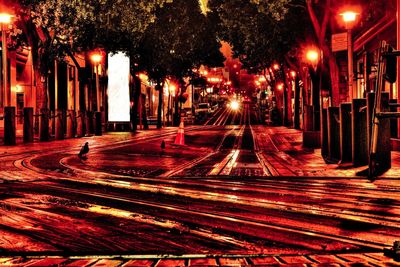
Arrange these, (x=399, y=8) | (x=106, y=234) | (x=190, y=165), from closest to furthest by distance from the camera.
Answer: (x=106, y=234)
(x=190, y=165)
(x=399, y=8)

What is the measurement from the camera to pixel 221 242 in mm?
5527

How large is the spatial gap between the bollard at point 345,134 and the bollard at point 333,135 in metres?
0.85

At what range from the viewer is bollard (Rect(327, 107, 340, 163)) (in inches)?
603

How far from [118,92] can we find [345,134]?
2186 centimetres

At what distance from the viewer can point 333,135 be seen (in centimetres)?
1556

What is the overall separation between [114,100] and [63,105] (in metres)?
15.1

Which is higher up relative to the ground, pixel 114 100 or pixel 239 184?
pixel 114 100

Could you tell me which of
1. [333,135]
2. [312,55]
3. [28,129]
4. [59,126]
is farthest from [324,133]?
[312,55]

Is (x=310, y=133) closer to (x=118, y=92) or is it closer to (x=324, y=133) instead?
(x=324, y=133)

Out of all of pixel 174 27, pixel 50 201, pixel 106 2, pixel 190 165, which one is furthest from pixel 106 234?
pixel 174 27

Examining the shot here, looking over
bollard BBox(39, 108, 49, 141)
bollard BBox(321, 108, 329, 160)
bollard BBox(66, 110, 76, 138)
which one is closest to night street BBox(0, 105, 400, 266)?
bollard BBox(321, 108, 329, 160)

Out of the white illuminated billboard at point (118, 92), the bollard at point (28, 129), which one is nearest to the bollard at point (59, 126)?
the bollard at point (28, 129)

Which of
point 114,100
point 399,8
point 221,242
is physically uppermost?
point 399,8

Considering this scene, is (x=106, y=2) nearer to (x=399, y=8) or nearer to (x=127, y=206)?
(x=399, y=8)
